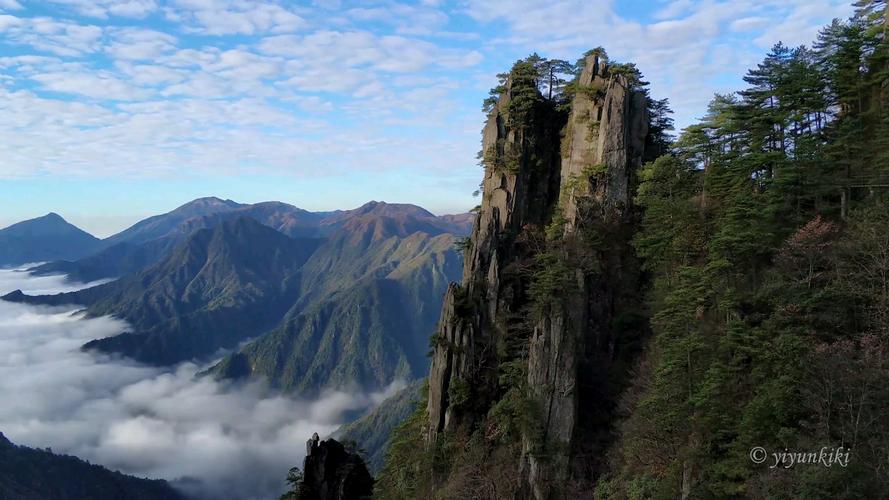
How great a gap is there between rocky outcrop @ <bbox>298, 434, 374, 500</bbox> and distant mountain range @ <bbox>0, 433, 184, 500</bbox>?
14004 centimetres

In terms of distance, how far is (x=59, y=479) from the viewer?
156125 millimetres

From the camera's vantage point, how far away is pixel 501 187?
181 ft

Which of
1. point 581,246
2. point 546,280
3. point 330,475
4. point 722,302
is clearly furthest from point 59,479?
point 722,302

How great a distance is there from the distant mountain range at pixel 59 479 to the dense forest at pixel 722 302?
482 ft

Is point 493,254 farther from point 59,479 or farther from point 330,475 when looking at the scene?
point 59,479

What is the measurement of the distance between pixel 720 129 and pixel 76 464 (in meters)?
198

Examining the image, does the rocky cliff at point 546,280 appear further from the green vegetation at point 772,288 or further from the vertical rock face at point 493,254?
the green vegetation at point 772,288

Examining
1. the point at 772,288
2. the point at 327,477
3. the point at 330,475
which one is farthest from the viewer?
the point at 330,475

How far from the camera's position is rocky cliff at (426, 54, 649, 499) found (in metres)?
40.4

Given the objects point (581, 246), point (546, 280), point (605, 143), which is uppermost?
point (605, 143)

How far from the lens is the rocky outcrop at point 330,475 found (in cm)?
5119

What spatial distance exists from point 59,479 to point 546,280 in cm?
17941

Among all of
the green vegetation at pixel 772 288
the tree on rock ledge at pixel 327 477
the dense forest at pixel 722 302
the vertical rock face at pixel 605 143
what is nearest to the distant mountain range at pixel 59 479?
the tree on rock ledge at pixel 327 477

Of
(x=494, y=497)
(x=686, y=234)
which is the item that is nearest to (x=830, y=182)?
(x=686, y=234)
